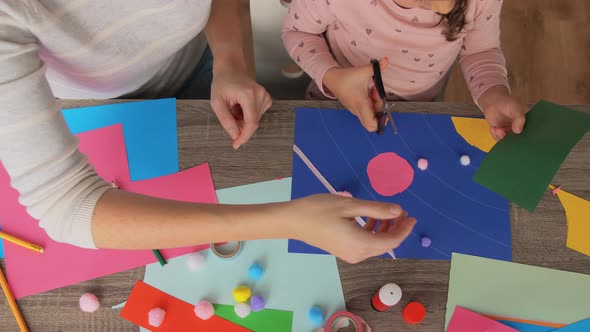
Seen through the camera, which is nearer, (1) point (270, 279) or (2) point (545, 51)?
(1) point (270, 279)

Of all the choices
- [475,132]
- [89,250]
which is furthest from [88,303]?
[475,132]

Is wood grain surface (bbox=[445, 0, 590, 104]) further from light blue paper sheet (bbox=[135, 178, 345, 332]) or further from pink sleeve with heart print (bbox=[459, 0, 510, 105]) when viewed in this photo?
light blue paper sheet (bbox=[135, 178, 345, 332])

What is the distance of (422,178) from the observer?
741 mm

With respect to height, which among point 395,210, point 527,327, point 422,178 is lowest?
point 527,327

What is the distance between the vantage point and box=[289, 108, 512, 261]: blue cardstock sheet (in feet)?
2.31

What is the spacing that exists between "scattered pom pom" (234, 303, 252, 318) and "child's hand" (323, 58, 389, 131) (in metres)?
0.36

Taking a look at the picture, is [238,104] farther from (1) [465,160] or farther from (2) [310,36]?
(1) [465,160]

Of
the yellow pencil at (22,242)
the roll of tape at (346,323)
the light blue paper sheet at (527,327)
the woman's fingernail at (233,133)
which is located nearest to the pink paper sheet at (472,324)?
the light blue paper sheet at (527,327)

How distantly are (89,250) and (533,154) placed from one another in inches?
27.7

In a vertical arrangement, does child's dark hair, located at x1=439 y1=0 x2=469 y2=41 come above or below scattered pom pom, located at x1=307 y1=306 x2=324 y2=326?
above

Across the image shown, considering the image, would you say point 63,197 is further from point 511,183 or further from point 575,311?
point 575,311

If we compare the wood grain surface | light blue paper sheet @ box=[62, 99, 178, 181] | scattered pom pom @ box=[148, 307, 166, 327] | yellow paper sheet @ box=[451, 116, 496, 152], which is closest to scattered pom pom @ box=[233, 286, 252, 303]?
scattered pom pom @ box=[148, 307, 166, 327]

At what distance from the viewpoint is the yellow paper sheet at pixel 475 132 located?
0.76 metres

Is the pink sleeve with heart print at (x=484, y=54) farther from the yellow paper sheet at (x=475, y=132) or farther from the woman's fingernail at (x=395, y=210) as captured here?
the woman's fingernail at (x=395, y=210)
